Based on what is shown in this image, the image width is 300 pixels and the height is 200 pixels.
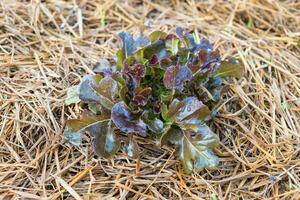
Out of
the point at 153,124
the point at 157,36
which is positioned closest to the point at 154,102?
the point at 153,124

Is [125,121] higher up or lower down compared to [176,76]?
lower down

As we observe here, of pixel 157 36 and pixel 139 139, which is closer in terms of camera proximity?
pixel 139 139

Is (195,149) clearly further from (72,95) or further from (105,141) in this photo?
(72,95)

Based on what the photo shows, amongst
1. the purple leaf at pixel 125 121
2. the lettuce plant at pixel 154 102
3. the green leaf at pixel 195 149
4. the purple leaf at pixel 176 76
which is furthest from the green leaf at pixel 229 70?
the purple leaf at pixel 125 121

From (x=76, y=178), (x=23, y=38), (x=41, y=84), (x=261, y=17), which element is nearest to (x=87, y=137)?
(x=76, y=178)

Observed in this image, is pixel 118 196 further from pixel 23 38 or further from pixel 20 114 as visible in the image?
pixel 23 38

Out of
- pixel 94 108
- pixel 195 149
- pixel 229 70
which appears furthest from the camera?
pixel 229 70

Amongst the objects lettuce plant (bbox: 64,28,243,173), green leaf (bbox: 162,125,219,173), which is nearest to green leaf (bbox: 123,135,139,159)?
lettuce plant (bbox: 64,28,243,173)

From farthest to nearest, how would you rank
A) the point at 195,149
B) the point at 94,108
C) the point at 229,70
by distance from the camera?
the point at 229,70 < the point at 94,108 < the point at 195,149
